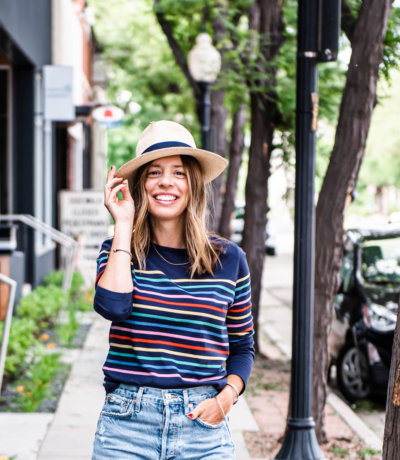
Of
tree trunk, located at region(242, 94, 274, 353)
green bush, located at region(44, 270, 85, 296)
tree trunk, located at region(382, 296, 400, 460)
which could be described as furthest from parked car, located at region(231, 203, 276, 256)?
tree trunk, located at region(382, 296, 400, 460)

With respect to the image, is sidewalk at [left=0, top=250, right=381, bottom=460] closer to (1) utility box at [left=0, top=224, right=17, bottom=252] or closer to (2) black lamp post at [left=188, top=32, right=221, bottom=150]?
(1) utility box at [left=0, top=224, right=17, bottom=252]

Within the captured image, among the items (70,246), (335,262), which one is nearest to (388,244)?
(335,262)

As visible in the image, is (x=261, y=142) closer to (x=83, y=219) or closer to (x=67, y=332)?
(x=67, y=332)

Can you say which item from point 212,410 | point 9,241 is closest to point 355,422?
point 212,410

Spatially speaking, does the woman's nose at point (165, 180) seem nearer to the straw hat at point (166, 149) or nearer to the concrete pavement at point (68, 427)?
the straw hat at point (166, 149)

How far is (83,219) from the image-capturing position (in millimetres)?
15812

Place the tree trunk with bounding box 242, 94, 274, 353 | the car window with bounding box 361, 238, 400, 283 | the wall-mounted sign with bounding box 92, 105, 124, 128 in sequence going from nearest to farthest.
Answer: the car window with bounding box 361, 238, 400, 283 → the tree trunk with bounding box 242, 94, 274, 353 → the wall-mounted sign with bounding box 92, 105, 124, 128

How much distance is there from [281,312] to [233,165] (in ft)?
10.1

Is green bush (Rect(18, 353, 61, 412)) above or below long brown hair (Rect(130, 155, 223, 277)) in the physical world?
below

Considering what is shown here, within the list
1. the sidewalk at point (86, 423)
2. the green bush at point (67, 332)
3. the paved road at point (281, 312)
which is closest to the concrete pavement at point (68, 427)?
the sidewalk at point (86, 423)

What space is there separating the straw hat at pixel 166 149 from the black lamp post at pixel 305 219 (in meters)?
2.36

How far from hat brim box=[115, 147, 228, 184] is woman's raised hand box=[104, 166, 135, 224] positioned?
4 cm

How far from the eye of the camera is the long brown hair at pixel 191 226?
2.80 metres

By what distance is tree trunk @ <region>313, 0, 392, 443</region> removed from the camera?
5.82m
